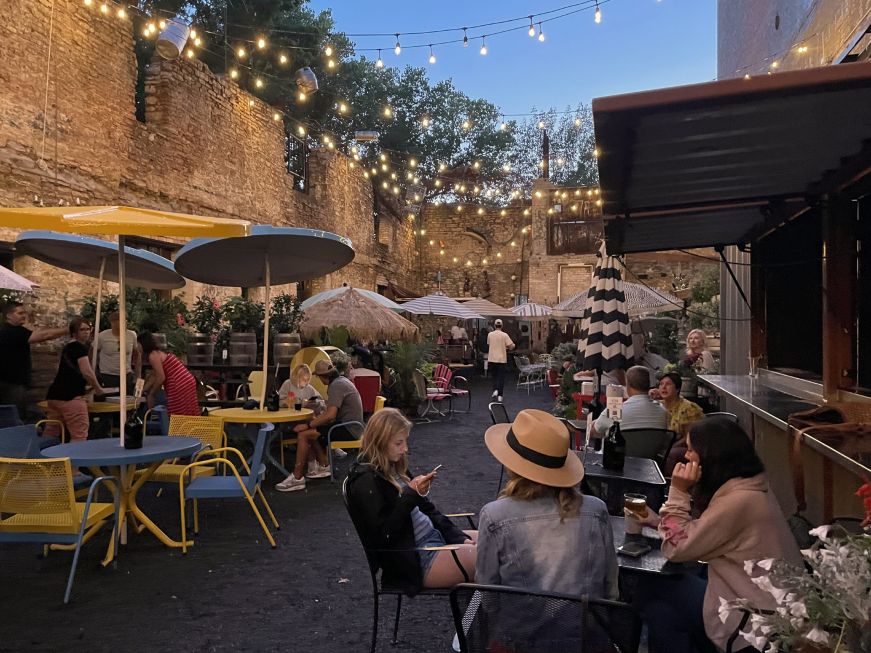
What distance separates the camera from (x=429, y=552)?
282 centimetres

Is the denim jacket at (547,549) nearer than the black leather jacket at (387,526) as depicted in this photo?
Yes

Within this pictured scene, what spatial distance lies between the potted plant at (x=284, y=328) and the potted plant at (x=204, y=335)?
73 cm

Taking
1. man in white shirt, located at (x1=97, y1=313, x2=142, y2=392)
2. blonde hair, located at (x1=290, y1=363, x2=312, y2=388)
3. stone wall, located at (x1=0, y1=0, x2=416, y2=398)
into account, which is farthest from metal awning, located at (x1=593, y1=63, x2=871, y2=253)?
stone wall, located at (x1=0, y1=0, x2=416, y2=398)

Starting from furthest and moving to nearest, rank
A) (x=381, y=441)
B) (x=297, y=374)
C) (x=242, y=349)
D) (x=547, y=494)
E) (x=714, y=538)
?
(x=242, y=349)
(x=297, y=374)
(x=381, y=441)
(x=547, y=494)
(x=714, y=538)

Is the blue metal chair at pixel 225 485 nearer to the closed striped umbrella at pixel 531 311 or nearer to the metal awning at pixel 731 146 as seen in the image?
the metal awning at pixel 731 146

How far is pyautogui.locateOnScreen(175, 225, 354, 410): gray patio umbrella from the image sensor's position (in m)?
6.32

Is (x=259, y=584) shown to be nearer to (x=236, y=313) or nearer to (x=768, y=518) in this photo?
(x=768, y=518)

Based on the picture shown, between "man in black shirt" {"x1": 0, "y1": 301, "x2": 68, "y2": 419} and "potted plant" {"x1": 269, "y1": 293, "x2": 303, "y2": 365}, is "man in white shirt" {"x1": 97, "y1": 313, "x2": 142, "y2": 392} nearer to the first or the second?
"man in black shirt" {"x1": 0, "y1": 301, "x2": 68, "y2": 419}

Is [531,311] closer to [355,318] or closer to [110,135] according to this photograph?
[355,318]

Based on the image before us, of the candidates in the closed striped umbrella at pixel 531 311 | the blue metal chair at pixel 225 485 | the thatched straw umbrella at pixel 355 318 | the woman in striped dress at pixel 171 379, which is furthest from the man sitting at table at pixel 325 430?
the closed striped umbrella at pixel 531 311

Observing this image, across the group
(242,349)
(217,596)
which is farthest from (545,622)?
(242,349)

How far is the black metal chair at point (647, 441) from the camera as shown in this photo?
4.42 metres

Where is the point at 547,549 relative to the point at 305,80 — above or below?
below

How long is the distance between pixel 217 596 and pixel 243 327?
5249 mm
